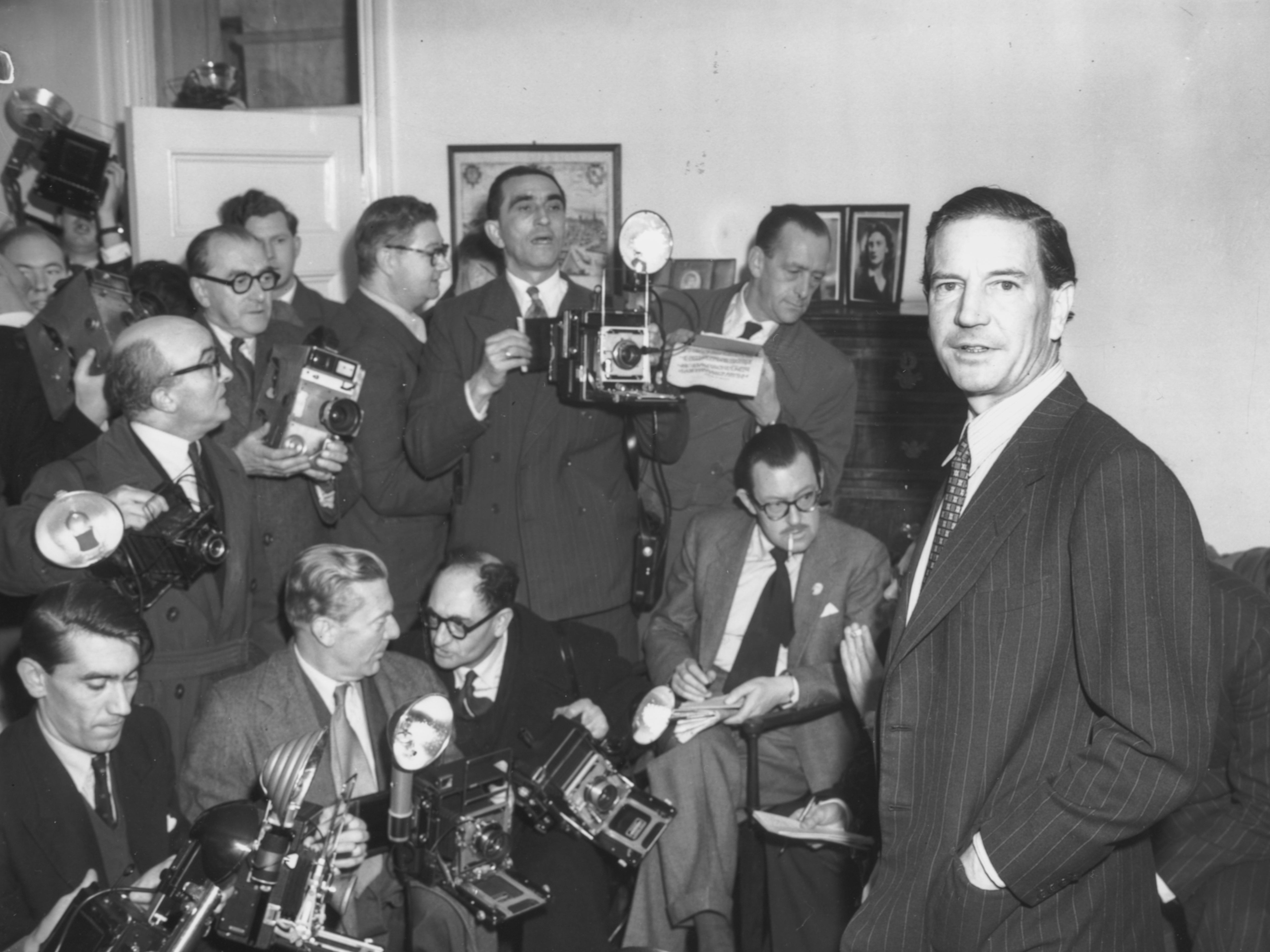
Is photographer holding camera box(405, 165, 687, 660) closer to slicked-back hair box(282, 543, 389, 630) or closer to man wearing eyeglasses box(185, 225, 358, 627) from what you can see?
man wearing eyeglasses box(185, 225, 358, 627)

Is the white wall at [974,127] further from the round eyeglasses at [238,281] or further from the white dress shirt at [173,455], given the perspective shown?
the white dress shirt at [173,455]

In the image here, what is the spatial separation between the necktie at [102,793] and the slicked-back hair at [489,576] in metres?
0.95

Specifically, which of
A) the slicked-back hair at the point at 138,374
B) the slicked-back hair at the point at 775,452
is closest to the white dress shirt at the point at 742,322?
the slicked-back hair at the point at 775,452

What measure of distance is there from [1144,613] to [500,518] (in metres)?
2.45

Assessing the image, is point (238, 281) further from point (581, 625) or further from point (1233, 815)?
point (1233, 815)

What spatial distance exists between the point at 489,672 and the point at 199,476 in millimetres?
902

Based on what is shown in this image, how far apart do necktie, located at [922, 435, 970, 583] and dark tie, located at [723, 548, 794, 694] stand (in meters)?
1.78

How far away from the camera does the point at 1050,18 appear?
5.29m

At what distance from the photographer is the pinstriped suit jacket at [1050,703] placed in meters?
1.58

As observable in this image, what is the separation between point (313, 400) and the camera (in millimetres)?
3600

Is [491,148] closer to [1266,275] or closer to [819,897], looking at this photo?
[1266,275]

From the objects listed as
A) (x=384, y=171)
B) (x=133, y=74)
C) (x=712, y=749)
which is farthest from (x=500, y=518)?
(x=133, y=74)

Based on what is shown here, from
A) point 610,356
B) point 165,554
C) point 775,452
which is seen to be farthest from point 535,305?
point 165,554

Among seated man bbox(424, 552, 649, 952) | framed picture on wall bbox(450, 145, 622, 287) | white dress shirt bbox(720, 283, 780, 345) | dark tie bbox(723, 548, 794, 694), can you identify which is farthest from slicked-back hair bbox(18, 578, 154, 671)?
framed picture on wall bbox(450, 145, 622, 287)
